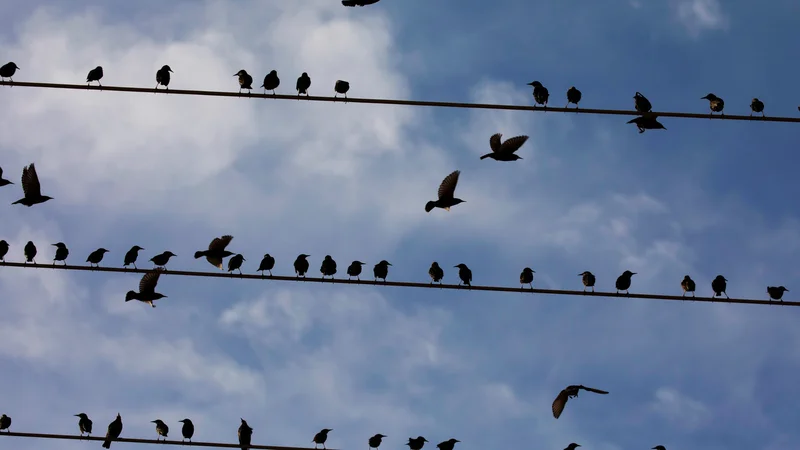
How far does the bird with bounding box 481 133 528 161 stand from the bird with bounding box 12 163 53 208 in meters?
6.37

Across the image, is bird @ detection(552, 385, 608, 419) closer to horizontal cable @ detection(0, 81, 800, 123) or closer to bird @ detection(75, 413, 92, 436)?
horizontal cable @ detection(0, 81, 800, 123)

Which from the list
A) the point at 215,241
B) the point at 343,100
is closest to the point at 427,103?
the point at 343,100

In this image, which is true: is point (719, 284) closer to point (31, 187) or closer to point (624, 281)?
point (624, 281)

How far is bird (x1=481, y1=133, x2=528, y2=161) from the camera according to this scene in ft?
51.9

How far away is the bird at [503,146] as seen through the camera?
15.8 metres

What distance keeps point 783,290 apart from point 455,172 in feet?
30.0

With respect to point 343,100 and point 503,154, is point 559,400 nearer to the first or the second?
point 503,154

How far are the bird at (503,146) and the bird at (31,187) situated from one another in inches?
251

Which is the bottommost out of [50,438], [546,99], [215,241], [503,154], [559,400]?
[50,438]

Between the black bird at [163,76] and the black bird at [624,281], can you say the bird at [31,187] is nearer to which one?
the black bird at [163,76]

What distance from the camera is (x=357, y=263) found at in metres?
22.7

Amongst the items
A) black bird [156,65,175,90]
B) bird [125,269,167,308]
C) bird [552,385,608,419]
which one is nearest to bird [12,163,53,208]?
bird [125,269,167,308]

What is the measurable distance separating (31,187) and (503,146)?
6805mm

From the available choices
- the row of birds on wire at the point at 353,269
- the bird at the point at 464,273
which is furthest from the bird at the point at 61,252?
the bird at the point at 464,273
